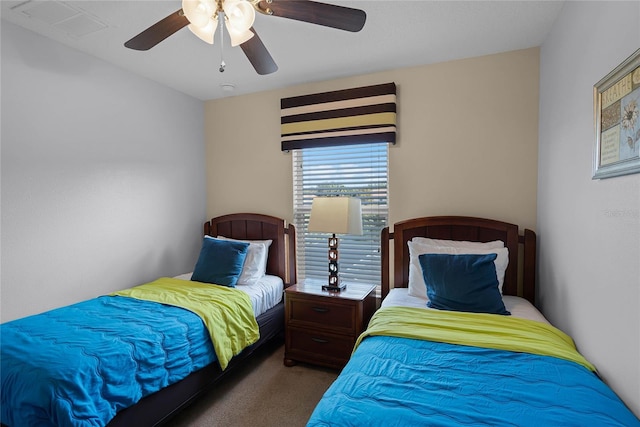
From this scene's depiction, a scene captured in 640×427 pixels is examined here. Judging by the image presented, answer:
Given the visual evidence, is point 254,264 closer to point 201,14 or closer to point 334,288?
point 334,288

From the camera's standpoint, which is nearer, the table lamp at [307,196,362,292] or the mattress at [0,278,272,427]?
the mattress at [0,278,272,427]

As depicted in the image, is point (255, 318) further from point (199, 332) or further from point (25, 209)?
point (25, 209)

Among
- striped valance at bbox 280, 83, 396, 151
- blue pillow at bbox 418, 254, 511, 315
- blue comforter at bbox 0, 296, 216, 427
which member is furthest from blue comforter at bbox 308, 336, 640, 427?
striped valance at bbox 280, 83, 396, 151

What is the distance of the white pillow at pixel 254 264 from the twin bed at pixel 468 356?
3.97 ft

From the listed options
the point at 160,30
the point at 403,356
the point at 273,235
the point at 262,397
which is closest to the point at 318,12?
the point at 160,30

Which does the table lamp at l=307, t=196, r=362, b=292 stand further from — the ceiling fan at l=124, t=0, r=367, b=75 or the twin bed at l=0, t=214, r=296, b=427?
the ceiling fan at l=124, t=0, r=367, b=75

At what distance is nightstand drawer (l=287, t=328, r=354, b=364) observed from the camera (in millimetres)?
2518

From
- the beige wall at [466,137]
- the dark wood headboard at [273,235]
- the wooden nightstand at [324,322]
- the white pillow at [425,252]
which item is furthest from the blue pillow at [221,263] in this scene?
the white pillow at [425,252]

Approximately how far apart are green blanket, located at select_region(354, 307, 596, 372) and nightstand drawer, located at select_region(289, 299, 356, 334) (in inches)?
20.1

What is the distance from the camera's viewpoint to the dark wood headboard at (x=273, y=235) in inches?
126

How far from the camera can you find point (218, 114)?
3.58 metres

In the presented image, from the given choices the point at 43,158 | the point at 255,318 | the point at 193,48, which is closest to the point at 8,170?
the point at 43,158

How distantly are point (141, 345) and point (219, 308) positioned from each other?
612 millimetres

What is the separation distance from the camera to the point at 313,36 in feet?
7.39
